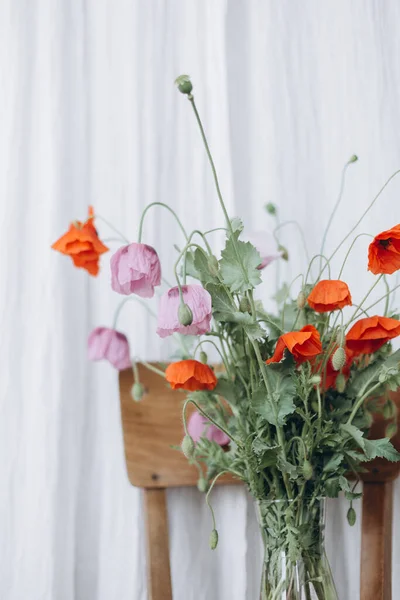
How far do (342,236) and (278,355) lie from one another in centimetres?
41

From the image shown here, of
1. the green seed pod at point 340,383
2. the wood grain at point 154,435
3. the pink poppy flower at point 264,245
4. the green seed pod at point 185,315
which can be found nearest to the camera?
the green seed pod at point 185,315

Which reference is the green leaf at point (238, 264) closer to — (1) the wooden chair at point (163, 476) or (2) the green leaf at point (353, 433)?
(2) the green leaf at point (353, 433)

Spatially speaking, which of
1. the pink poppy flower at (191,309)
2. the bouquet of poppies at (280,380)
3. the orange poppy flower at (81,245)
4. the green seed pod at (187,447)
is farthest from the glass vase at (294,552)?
the orange poppy flower at (81,245)

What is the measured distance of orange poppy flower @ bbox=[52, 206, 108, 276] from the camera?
2.64ft

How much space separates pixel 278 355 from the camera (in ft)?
2.40

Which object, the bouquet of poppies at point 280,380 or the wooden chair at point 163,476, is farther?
the wooden chair at point 163,476

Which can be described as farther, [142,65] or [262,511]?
[142,65]

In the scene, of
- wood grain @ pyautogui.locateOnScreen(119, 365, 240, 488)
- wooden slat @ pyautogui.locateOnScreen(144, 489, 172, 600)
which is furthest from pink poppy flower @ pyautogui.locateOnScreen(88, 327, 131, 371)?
wooden slat @ pyautogui.locateOnScreen(144, 489, 172, 600)

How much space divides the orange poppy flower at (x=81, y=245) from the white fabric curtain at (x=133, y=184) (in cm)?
27

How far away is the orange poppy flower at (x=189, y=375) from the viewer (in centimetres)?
73

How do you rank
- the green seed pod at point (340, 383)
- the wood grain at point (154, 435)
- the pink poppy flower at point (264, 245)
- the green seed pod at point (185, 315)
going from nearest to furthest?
the green seed pod at point (185, 315), the green seed pod at point (340, 383), the pink poppy flower at point (264, 245), the wood grain at point (154, 435)

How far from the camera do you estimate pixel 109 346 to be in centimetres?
96

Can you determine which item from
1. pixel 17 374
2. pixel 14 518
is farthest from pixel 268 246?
pixel 14 518

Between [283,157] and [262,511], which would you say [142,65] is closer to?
[283,157]
